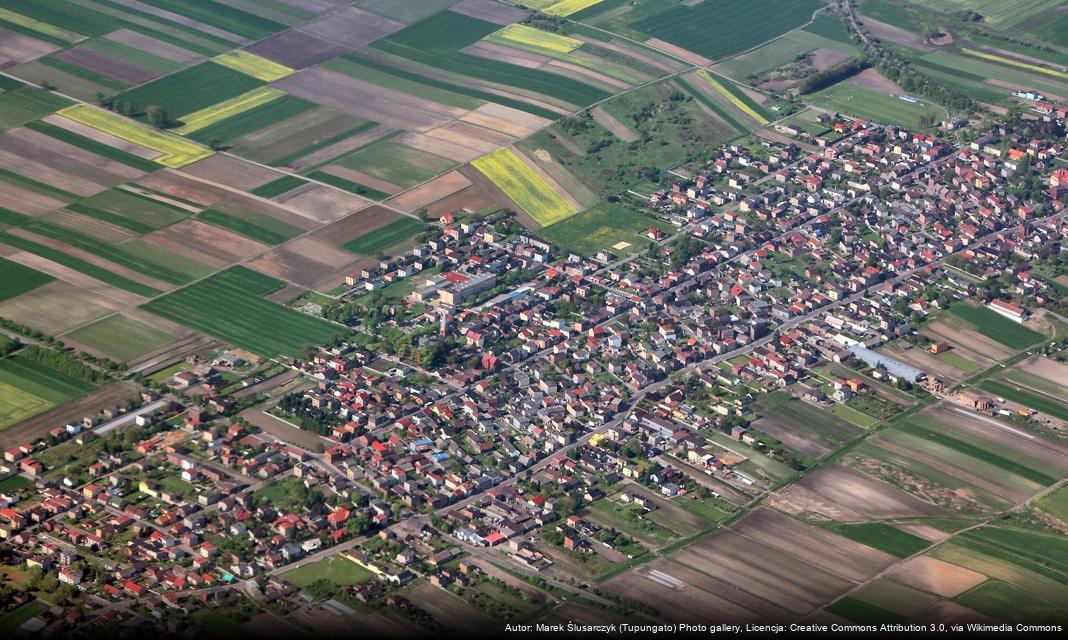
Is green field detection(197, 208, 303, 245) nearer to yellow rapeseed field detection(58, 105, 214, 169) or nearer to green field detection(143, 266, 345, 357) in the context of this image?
green field detection(143, 266, 345, 357)

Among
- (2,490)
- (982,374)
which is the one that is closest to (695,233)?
(982,374)

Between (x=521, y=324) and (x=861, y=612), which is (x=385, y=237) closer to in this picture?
(x=521, y=324)

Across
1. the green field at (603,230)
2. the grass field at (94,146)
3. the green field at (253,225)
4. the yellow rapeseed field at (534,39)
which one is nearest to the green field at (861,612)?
the green field at (603,230)

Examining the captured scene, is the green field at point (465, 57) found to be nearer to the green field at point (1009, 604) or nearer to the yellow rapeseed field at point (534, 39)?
the yellow rapeseed field at point (534, 39)

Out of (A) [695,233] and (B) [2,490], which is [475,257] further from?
(B) [2,490]

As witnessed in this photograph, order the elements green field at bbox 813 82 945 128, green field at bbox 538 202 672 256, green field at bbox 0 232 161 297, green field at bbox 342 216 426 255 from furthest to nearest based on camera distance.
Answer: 1. green field at bbox 813 82 945 128
2. green field at bbox 538 202 672 256
3. green field at bbox 342 216 426 255
4. green field at bbox 0 232 161 297

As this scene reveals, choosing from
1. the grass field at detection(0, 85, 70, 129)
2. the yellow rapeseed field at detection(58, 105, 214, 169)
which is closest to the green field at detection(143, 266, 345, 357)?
the yellow rapeseed field at detection(58, 105, 214, 169)
